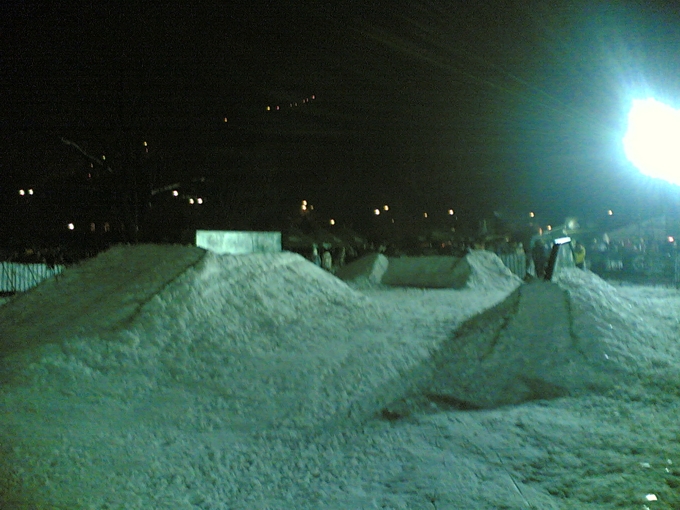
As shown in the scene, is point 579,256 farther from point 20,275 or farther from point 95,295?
point 20,275

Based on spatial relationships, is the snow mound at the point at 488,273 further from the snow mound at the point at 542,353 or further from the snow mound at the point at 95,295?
the snow mound at the point at 95,295

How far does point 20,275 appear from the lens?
64.6 feet

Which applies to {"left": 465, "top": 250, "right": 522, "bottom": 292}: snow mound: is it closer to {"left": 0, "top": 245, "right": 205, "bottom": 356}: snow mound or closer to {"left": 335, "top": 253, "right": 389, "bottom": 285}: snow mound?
{"left": 335, "top": 253, "right": 389, "bottom": 285}: snow mound

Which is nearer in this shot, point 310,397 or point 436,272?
point 310,397

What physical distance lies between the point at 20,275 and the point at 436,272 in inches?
628

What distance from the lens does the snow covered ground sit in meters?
3.97

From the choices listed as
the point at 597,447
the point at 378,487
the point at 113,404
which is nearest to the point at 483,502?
the point at 378,487

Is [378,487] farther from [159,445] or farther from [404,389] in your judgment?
[404,389]

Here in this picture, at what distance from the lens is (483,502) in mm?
3746

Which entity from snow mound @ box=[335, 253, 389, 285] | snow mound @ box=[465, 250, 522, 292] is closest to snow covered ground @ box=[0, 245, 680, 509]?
snow mound @ box=[465, 250, 522, 292]

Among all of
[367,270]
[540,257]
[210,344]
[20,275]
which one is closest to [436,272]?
[367,270]

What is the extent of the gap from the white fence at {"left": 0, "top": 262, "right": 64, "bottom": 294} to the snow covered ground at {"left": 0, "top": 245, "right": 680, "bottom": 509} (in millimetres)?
10691

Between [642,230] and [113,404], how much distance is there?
3320 cm

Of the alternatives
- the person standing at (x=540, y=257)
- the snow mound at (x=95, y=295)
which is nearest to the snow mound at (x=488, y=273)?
the person standing at (x=540, y=257)
